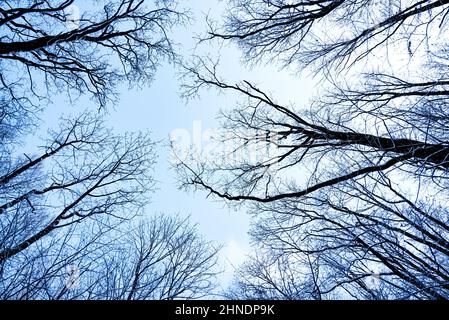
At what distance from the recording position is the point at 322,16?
363 centimetres

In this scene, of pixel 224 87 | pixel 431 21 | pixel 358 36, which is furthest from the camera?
pixel 224 87

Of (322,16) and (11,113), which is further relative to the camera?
(11,113)

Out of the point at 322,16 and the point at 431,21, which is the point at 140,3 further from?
the point at 431,21

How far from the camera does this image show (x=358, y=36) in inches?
133

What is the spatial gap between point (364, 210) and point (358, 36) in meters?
2.35

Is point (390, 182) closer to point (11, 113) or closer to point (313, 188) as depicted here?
point (313, 188)
